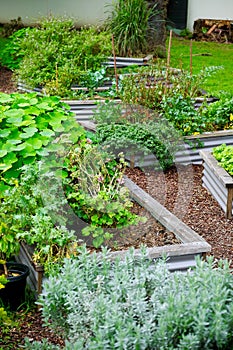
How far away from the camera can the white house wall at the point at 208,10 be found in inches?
616

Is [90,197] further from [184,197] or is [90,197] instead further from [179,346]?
[179,346]

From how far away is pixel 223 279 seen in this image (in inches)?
122

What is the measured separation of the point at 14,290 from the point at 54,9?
1224cm

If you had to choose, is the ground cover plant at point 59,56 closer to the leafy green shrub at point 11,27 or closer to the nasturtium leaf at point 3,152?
the nasturtium leaf at point 3,152

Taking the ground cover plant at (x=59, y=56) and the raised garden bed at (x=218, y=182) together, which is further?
the ground cover plant at (x=59, y=56)

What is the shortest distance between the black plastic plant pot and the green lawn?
5.53 metres

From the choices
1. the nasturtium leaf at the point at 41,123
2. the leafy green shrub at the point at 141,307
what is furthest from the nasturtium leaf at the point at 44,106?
the leafy green shrub at the point at 141,307

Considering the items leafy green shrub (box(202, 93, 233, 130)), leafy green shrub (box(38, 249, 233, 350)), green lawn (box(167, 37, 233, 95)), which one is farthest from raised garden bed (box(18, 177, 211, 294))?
green lawn (box(167, 37, 233, 95))

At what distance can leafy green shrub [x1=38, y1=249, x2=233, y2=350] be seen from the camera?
2769mm

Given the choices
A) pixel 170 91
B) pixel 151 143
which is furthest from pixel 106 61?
pixel 151 143

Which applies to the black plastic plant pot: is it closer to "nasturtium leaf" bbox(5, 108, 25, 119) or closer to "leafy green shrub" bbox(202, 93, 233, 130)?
"nasturtium leaf" bbox(5, 108, 25, 119)

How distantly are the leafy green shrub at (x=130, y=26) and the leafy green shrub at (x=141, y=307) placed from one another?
8258 mm

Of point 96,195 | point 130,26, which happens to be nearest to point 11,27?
point 130,26

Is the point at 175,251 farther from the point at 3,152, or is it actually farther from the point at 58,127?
the point at 58,127
